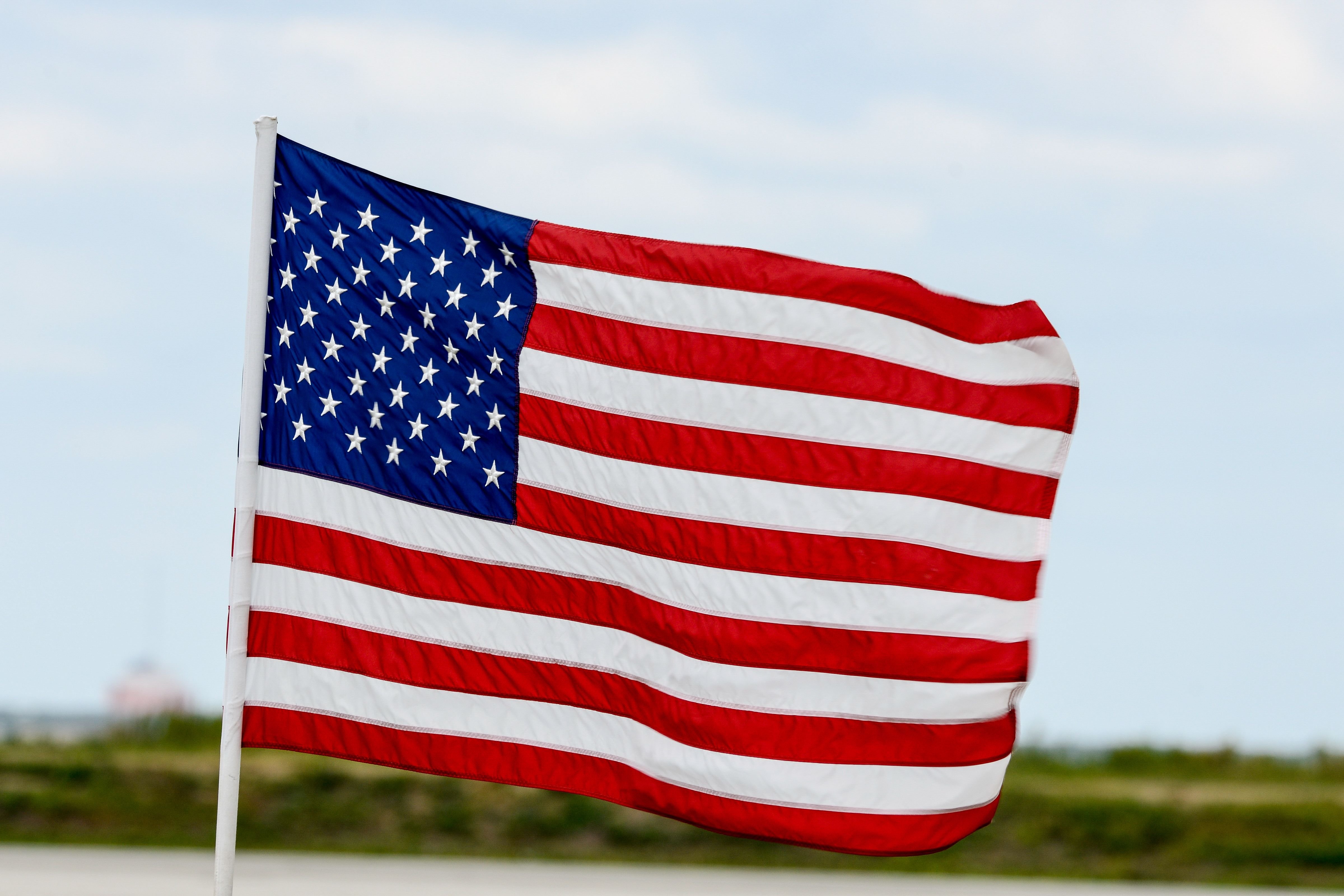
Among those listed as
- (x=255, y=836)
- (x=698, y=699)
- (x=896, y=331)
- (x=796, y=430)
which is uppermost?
(x=896, y=331)

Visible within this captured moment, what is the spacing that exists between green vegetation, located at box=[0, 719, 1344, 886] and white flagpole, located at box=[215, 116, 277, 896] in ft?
26.5

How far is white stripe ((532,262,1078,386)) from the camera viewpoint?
19.4 ft

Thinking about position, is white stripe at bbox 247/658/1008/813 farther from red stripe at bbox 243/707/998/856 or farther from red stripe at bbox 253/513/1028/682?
red stripe at bbox 253/513/1028/682

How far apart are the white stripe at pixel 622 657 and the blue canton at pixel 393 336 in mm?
427

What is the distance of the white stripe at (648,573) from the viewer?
18.3 feet

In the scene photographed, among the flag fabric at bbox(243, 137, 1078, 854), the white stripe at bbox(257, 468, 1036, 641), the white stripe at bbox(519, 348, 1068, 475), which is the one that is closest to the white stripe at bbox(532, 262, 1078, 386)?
the flag fabric at bbox(243, 137, 1078, 854)

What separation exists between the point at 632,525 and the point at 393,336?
1245 mm

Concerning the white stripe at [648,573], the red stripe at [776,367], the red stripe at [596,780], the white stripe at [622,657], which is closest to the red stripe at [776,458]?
the red stripe at [776,367]

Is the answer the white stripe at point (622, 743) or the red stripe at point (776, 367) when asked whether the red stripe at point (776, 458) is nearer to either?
the red stripe at point (776, 367)

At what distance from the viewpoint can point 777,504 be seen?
19.5 feet

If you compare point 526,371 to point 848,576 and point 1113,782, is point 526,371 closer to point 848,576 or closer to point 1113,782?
point 848,576

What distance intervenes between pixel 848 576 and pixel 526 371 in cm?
161

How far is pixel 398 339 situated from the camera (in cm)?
572

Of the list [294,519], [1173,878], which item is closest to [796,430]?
[294,519]
